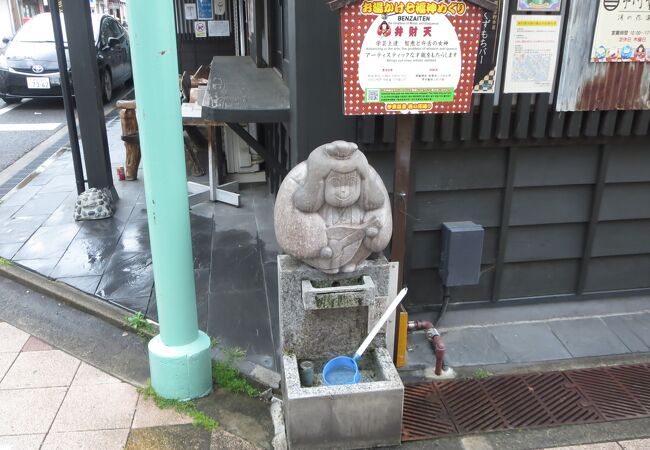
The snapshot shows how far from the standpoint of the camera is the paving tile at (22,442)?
11.6 feet

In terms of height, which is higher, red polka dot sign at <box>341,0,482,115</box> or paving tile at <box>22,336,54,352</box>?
red polka dot sign at <box>341,0,482,115</box>

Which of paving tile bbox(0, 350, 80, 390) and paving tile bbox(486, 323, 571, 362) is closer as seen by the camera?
paving tile bbox(0, 350, 80, 390)

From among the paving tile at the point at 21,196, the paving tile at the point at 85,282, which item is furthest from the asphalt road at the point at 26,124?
the paving tile at the point at 85,282

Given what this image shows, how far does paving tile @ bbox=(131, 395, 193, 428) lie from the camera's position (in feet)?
12.4

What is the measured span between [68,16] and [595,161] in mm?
6078

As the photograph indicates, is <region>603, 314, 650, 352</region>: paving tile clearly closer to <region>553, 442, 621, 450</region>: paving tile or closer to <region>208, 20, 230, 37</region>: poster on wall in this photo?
<region>553, 442, 621, 450</region>: paving tile

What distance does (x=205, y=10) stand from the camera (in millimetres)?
12297

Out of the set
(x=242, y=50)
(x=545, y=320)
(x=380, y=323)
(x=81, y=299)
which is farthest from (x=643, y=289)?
(x=242, y=50)

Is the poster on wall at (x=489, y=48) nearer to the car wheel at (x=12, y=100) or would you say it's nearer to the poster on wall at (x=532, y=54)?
the poster on wall at (x=532, y=54)

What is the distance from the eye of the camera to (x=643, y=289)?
212 inches

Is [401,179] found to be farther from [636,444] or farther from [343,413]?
[636,444]

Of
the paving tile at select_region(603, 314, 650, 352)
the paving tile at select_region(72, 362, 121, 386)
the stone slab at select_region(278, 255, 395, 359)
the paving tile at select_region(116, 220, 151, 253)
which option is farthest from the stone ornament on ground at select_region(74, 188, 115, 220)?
the paving tile at select_region(603, 314, 650, 352)

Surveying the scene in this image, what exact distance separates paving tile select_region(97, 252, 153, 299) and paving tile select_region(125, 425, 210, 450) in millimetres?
1782

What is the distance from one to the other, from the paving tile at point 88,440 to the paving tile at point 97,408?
0.05m
